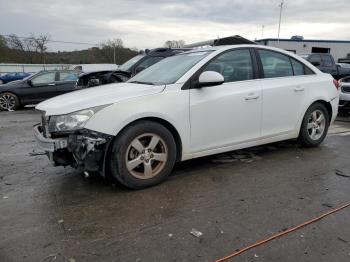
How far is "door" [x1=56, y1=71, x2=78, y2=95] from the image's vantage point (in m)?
12.8

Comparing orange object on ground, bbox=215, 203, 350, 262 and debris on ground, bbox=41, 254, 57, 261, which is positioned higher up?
orange object on ground, bbox=215, 203, 350, 262

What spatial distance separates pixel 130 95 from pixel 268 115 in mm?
2060

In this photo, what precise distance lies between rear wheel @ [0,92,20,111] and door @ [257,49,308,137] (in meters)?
9.92

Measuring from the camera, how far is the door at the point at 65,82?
12793 mm

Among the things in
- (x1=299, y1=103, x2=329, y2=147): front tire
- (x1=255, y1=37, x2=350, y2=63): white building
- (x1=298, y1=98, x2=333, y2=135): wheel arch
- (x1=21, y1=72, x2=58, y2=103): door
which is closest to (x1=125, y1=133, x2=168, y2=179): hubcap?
(x1=298, y1=98, x2=333, y2=135): wheel arch

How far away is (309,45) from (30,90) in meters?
34.7

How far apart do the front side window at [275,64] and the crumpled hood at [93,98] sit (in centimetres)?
173

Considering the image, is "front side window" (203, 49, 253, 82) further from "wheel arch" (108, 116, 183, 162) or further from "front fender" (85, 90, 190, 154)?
"wheel arch" (108, 116, 183, 162)

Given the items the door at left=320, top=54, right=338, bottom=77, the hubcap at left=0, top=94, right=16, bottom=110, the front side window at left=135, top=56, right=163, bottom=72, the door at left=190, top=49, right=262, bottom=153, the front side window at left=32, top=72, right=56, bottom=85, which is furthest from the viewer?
the door at left=320, top=54, right=338, bottom=77

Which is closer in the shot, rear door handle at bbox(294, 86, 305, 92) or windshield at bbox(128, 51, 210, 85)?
windshield at bbox(128, 51, 210, 85)

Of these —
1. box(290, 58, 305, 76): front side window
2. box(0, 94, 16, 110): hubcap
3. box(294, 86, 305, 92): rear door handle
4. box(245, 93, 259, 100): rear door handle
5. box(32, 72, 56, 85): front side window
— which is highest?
box(290, 58, 305, 76): front side window

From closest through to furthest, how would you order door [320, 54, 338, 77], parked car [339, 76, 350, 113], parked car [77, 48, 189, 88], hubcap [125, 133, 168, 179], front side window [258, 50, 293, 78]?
hubcap [125, 133, 168, 179] < front side window [258, 50, 293, 78] < parked car [77, 48, 189, 88] < parked car [339, 76, 350, 113] < door [320, 54, 338, 77]

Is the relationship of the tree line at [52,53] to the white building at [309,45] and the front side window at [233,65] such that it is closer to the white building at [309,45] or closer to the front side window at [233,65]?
the white building at [309,45]

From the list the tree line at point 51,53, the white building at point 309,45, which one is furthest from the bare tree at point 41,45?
the white building at point 309,45
